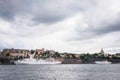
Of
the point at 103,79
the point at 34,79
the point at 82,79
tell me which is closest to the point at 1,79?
the point at 34,79

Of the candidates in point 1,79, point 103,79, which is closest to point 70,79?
point 103,79

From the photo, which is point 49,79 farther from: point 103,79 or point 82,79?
point 103,79

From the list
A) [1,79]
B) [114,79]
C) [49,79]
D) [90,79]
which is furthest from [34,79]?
[114,79]

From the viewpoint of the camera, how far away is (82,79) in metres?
63.8

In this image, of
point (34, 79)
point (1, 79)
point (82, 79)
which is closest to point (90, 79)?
point (82, 79)

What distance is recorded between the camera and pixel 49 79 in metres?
63.7

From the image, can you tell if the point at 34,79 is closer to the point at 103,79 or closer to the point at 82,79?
the point at 82,79

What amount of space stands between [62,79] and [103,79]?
9.64 m

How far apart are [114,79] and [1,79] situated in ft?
87.1

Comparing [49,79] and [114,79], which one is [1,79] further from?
[114,79]

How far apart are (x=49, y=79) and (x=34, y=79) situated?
11.8 ft

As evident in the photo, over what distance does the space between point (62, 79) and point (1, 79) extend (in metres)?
14.4

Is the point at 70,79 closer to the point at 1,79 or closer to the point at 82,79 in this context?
the point at 82,79

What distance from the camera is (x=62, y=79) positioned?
6266cm
